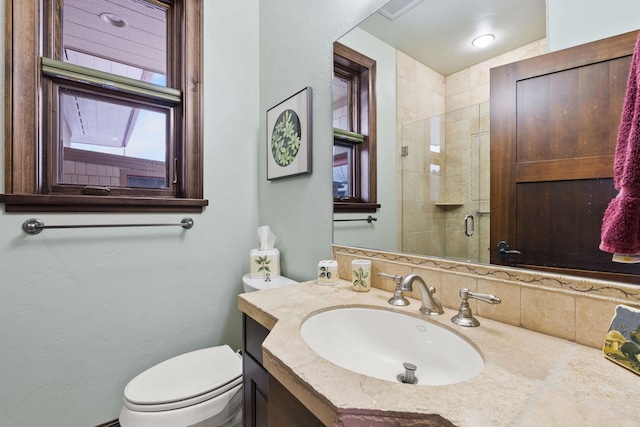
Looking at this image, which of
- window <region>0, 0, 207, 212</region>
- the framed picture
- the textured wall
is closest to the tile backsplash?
the framed picture

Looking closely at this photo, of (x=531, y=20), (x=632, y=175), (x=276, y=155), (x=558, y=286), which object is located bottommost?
(x=558, y=286)

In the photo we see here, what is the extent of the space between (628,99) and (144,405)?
1469 millimetres

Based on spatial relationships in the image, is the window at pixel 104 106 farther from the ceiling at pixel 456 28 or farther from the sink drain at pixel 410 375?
the sink drain at pixel 410 375

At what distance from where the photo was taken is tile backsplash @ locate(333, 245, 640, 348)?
57cm

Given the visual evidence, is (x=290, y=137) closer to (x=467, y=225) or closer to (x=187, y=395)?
(x=467, y=225)

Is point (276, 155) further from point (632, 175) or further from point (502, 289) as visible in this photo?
point (632, 175)

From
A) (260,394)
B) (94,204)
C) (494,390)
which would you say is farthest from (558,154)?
(94,204)

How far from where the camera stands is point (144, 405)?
921 millimetres

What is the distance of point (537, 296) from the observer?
0.65 metres

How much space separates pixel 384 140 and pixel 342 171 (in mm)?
224

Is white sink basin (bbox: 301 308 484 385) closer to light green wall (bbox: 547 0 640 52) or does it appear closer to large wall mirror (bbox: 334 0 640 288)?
large wall mirror (bbox: 334 0 640 288)

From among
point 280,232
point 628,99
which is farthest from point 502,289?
point 280,232

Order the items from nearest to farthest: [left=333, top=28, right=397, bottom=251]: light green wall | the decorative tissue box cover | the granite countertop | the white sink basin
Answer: the granite countertop
the decorative tissue box cover
the white sink basin
[left=333, top=28, right=397, bottom=251]: light green wall

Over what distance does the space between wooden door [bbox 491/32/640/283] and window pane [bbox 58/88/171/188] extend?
4.99 feet
